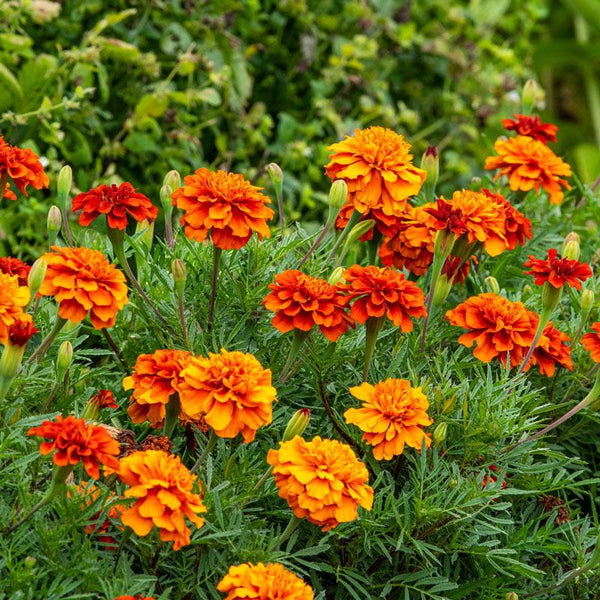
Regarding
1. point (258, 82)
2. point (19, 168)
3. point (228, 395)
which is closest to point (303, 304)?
point (228, 395)

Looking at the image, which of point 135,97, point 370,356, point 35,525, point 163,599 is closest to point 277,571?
point 163,599

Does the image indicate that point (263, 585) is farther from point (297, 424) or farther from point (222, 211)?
point (222, 211)

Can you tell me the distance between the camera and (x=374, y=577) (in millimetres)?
1282

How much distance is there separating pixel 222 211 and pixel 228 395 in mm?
290

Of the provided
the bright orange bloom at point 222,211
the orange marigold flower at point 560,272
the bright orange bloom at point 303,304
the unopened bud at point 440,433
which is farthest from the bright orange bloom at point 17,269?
the orange marigold flower at point 560,272

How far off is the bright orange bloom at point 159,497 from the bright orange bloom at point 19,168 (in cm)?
52

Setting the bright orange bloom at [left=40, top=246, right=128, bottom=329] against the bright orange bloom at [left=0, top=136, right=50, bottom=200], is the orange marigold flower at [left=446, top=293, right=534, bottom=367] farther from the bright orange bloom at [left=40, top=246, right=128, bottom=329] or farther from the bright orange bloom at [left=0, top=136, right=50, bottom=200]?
the bright orange bloom at [left=0, top=136, right=50, bottom=200]

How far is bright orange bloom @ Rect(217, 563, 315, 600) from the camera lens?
3.19 feet

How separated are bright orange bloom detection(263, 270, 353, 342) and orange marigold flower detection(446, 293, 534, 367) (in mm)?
216

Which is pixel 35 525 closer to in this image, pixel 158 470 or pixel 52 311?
pixel 158 470

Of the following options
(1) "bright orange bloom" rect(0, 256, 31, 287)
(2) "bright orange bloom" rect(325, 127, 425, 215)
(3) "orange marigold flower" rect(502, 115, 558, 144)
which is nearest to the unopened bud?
(2) "bright orange bloom" rect(325, 127, 425, 215)

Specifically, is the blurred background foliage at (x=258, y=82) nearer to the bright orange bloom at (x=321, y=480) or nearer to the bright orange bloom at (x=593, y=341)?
the bright orange bloom at (x=593, y=341)

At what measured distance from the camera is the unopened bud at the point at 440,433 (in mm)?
1232

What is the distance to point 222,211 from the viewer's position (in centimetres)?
124
